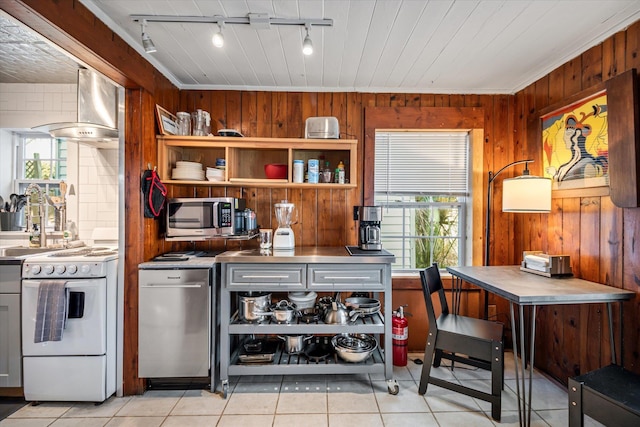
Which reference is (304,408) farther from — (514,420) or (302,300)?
(514,420)

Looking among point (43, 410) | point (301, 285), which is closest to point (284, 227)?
point (301, 285)

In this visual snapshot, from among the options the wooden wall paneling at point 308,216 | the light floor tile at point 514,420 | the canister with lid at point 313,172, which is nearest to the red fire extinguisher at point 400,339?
the light floor tile at point 514,420

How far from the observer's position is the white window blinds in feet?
9.81

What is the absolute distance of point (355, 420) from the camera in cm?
197

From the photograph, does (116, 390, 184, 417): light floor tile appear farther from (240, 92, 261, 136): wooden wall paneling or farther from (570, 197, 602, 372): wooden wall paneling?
(570, 197, 602, 372): wooden wall paneling

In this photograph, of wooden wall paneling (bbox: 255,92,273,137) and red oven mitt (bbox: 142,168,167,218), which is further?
wooden wall paneling (bbox: 255,92,273,137)

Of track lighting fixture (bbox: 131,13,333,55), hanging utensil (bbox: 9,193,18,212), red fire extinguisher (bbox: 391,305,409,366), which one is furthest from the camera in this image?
hanging utensil (bbox: 9,193,18,212)

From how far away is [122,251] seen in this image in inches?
89.4

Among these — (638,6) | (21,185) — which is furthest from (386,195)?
(21,185)

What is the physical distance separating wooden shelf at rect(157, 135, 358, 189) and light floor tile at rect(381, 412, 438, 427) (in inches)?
66.1

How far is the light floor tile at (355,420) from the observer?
6.32 feet

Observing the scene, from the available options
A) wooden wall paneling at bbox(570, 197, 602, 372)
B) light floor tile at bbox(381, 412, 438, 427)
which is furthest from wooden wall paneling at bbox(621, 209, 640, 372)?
light floor tile at bbox(381, 412, 438, 427)

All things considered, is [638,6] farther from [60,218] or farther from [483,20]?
[60,218]

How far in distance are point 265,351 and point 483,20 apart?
2763 millimetres
